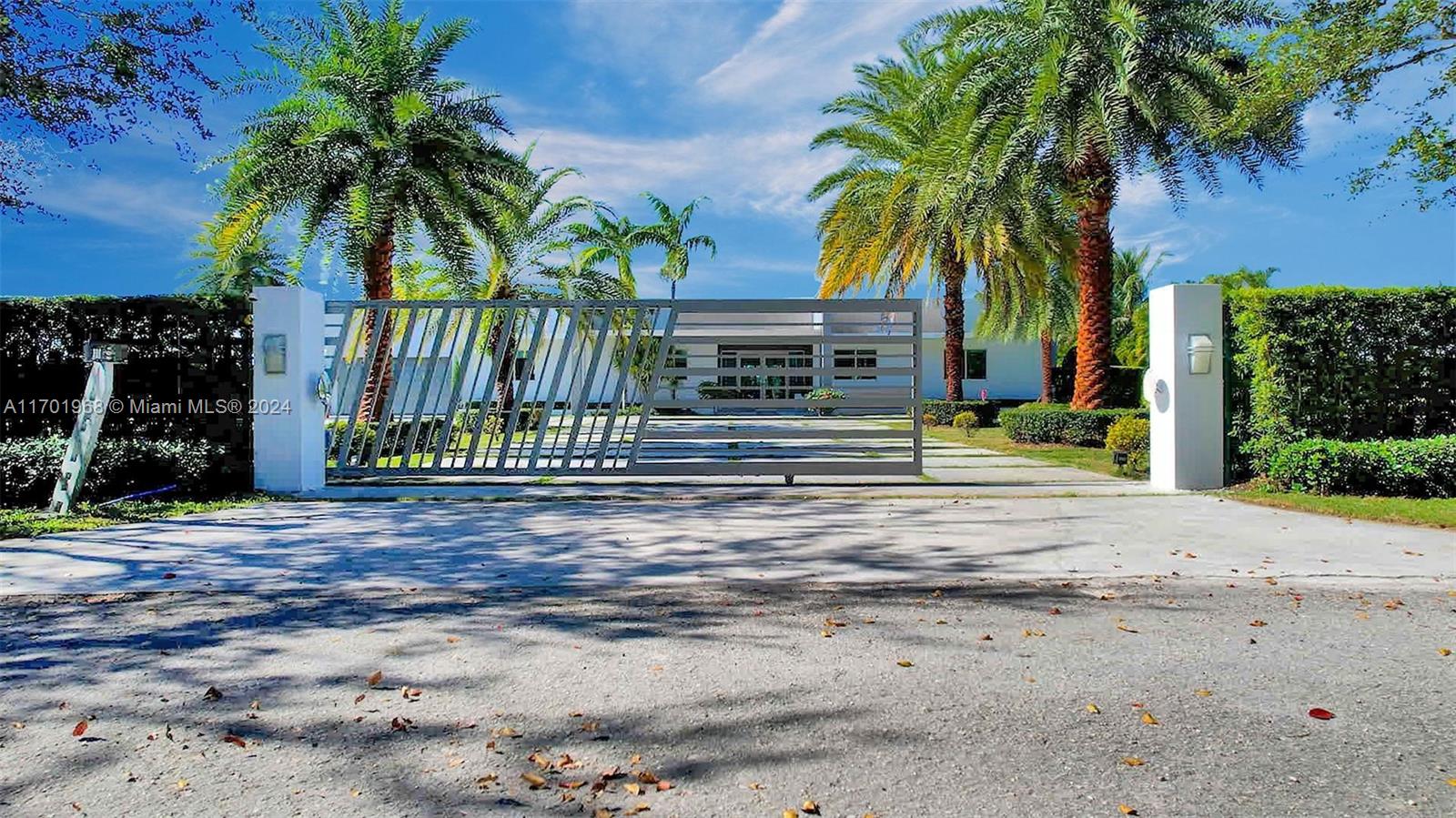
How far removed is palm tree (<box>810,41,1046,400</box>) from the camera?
19.7 meters

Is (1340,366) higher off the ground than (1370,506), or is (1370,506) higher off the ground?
(1340,366)

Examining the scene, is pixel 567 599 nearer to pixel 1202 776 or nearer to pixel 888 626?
pixel 888 626

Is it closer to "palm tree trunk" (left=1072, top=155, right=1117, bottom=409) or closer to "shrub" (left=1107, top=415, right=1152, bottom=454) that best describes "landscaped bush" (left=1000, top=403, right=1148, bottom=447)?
"palm tree trunk" (left=1072, top=155, right=1117, bottom=409)

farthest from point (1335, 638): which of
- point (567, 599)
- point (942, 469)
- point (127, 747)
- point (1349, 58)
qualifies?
point (1349, 58)

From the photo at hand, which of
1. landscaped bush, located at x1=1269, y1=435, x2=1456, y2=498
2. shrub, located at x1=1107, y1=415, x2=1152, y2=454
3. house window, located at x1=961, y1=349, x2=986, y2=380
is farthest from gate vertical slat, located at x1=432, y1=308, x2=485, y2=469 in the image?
house window, located at x1=961, y1=349, x2=986, y2=380

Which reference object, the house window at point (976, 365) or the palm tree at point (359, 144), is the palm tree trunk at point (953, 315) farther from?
the house window at point (976, 365)

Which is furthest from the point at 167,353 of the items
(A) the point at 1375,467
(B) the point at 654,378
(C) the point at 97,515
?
(A) the point at 1375,467

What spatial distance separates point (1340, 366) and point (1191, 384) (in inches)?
65.5

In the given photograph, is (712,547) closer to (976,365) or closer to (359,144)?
(359,144)

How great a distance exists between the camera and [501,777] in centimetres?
275

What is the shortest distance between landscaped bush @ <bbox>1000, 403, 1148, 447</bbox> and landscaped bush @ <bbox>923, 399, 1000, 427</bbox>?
21.6 feet

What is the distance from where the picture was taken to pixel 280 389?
10.5 metres

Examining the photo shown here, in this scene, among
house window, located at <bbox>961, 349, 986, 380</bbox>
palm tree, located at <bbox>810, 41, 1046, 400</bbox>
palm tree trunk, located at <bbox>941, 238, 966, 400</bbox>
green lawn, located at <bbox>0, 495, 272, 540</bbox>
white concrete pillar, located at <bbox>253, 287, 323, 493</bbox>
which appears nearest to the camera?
green lawn, located at <bbox>0, 495, 272, 540</bbox>

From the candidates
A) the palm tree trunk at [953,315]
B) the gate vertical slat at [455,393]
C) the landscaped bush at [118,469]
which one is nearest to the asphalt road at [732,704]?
the landscaped bush at [118,469]
